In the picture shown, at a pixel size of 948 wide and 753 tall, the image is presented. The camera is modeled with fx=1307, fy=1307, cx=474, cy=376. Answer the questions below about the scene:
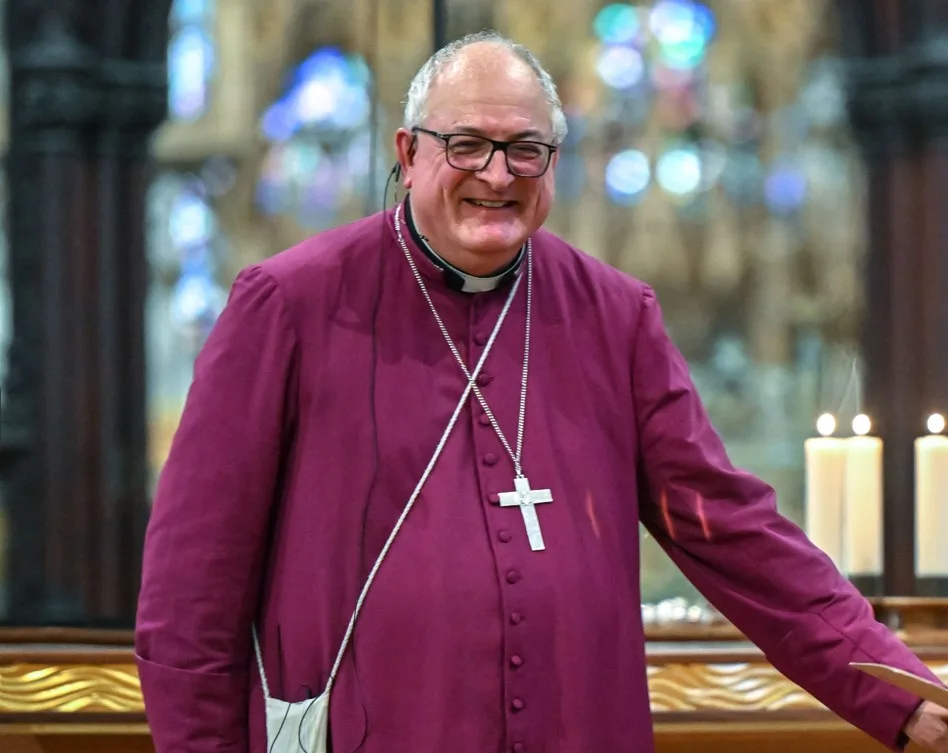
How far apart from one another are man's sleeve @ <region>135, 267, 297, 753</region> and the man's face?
1.08 feet

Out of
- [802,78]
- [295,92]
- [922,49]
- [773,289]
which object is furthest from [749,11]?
[295,92]

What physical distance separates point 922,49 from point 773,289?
0.98m

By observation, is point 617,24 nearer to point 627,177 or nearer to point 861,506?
point 627,177

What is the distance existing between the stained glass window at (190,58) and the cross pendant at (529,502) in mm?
2725

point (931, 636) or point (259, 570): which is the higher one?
point (259, 570)

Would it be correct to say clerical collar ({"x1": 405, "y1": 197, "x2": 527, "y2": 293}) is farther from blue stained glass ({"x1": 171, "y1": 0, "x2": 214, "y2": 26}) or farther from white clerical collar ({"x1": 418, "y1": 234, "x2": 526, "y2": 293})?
blue stained glass ({"x1": 171, "y1": 0, "x2": 214, "y2": 26})

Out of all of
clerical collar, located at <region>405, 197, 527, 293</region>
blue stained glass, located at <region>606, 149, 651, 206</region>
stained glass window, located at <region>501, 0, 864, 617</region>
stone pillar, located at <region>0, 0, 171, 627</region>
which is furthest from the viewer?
blue stained glass, located at <region>606, 149, 651, 206</region>

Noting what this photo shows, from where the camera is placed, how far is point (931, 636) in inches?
110

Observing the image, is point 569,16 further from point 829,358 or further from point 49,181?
point 49,181

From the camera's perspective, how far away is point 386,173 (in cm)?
452

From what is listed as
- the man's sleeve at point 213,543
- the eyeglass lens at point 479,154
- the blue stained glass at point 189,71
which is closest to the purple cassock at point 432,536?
the man's sleeve at point 213,543

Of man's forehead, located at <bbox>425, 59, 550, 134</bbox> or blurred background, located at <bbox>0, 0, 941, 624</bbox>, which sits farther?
blurred background, located at <bbox>0, 0, 941, 624</bbox>

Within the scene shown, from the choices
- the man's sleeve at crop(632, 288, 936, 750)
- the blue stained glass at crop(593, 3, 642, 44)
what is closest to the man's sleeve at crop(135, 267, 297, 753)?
the man's sleeve at crop(632, 288, 936, 750)

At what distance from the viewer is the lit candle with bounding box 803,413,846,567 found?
294 cm
